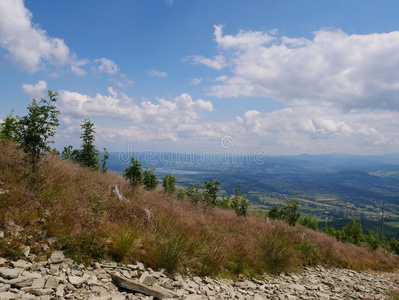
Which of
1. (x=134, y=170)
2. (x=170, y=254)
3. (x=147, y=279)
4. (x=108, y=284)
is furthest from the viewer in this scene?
(x=134, y=170)

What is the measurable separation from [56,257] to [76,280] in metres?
0.95

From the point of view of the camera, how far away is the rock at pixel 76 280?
4.89 metres

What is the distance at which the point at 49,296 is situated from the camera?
4.24 m

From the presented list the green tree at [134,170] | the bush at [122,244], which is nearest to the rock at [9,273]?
→ the bush at [122,244]

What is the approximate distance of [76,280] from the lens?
4.97 meters

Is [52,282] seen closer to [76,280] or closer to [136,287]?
[76,280]

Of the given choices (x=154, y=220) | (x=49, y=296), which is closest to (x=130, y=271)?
(x=49, y=296)

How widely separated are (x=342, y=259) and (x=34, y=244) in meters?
19.6

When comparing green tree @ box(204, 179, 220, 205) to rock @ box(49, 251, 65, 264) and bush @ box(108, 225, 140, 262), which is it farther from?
rock @ box(49, 251, 65, 264)

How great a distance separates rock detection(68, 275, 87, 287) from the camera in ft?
16.1

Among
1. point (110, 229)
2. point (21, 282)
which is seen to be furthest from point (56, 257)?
point (110, 229)

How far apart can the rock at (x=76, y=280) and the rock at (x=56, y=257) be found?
2.09 ft

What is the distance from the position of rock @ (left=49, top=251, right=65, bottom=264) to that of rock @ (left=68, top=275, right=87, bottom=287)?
0.64m

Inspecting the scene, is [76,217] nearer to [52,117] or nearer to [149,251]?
[149,251]
